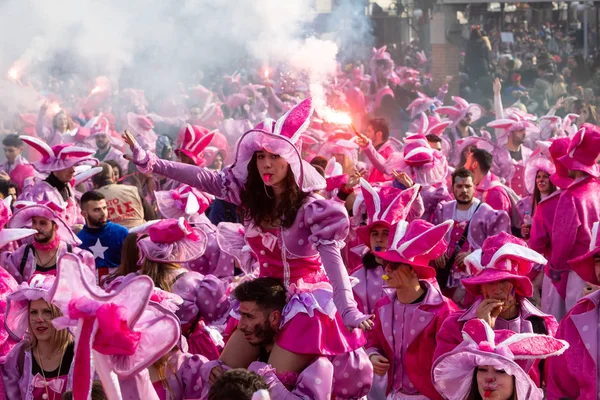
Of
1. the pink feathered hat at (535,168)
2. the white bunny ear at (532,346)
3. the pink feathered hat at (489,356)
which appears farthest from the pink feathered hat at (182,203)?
the white bunny ear at (532,346)

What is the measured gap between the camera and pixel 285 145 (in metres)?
5.26

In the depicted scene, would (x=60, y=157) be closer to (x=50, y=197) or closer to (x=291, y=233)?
(x=50, y=197)

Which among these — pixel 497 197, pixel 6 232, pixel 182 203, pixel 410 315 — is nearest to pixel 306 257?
pixel 410 315

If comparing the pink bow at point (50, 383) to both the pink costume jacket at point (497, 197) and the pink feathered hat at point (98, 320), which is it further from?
the pink costume jacket at point (497, 197)

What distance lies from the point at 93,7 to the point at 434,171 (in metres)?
9.45

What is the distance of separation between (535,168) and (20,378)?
5167mm

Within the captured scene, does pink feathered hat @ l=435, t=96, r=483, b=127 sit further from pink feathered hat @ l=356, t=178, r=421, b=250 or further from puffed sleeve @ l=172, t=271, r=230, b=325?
puffed sleeve @ l=172, t=271, r=230, b=325

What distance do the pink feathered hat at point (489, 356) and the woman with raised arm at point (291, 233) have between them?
1.56 ft

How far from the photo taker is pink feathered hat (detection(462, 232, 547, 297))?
18.4 feet

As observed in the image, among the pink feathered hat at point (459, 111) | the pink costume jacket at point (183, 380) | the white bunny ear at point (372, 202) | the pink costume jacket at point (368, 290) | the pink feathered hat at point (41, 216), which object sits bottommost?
the pink feathered hat at point (459, 111)

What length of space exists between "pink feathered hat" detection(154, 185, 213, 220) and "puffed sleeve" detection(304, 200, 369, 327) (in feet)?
13.3

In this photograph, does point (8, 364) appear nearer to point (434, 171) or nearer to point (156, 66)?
point (434, 171)

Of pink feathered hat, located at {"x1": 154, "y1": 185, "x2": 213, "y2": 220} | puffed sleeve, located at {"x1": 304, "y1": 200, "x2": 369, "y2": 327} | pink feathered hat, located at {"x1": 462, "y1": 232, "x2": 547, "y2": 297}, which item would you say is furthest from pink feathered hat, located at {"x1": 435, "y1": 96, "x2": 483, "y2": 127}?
puffed sleeve, located at {"x1": 304, "y1": 200, "x2": 369, "y2": 327}

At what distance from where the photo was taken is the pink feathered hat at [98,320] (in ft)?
13.4
